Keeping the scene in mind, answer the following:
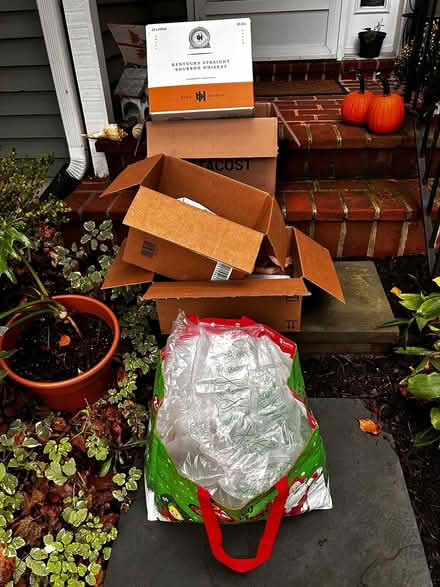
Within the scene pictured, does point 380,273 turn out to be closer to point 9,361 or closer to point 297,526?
point 297,526

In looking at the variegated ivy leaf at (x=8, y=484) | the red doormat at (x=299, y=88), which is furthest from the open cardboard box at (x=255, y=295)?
the red doormat at (x=299, y=88)

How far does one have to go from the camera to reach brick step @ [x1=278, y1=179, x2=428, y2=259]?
2.06 meters

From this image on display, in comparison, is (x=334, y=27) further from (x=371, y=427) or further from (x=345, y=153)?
(x=371, y=427)

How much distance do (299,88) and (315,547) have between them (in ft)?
9.49

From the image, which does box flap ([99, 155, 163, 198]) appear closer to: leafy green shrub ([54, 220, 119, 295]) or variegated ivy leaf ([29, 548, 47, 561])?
leafy green shrub ([54, 220, 119, 295])

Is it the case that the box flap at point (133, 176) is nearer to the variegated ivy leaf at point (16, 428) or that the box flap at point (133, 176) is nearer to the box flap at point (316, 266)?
the box flap at point (316, 266)

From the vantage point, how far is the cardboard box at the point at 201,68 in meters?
1.82

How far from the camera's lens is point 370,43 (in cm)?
313

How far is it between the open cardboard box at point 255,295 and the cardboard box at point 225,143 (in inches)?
16.7

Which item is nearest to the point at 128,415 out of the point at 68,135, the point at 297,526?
the point at 297,526

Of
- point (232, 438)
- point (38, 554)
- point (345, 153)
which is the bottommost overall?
point (38, 554)

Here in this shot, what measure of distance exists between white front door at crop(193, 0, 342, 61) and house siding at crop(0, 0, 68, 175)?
4.89ft

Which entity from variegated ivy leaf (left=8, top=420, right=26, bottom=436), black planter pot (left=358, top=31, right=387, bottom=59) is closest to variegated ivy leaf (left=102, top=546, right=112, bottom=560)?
variegated ivy leaf (left=8, top=420, right=26, bottom=436)

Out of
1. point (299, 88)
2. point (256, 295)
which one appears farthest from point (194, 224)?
point (299, 88)
